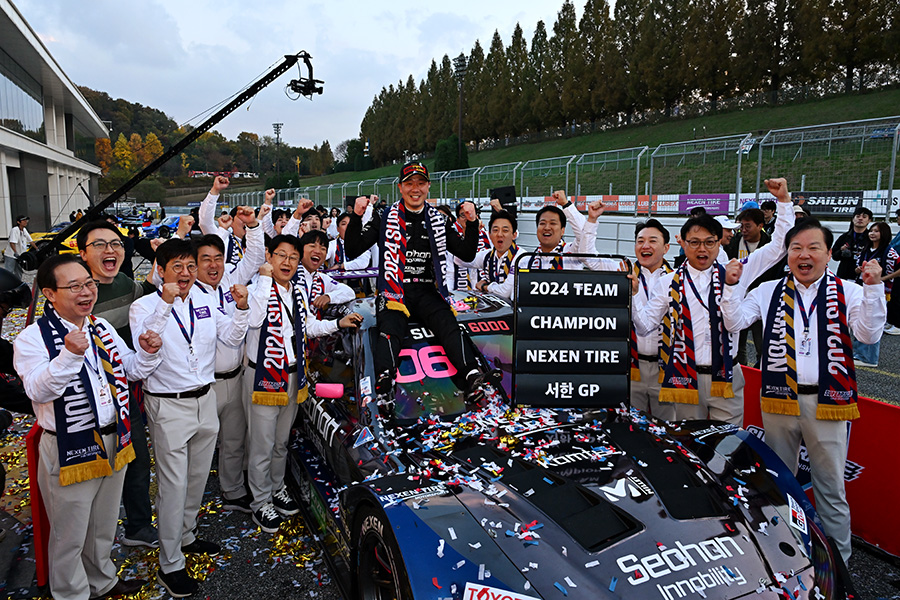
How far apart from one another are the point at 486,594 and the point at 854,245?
395 inches

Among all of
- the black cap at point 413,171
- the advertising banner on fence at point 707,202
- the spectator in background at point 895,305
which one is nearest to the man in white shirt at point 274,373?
the black cap at point 413,171

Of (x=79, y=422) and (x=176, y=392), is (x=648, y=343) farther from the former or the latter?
(x=79, y=422)

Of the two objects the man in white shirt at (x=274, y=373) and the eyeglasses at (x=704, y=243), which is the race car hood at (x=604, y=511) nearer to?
the man in white shirt at (x=274, y=373)

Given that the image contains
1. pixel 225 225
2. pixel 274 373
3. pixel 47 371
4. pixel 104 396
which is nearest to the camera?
pixel 47 371

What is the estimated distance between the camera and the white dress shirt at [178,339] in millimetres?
3385

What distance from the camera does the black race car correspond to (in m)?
2.29

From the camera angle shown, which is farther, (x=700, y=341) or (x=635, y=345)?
(x=635, y=345)

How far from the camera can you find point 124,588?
343 cm

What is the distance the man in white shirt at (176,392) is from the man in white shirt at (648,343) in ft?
10.0

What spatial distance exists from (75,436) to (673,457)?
3170 mm

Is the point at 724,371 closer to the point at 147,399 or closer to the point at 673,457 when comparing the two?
the point at 673,457

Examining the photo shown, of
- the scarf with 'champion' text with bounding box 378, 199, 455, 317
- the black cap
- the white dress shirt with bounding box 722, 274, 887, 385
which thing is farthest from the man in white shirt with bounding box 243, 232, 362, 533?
the white dress shirt with bounding box 722, 274, 887, 385

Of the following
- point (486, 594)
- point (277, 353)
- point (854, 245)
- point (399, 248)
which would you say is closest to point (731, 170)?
point (854, 245)

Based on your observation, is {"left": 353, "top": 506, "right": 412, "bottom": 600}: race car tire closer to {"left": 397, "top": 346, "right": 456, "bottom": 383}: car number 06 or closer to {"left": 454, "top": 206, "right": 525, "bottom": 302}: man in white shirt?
{"left": 397, "top": 346, "right": 456, "bottom": 383}: car number 06
